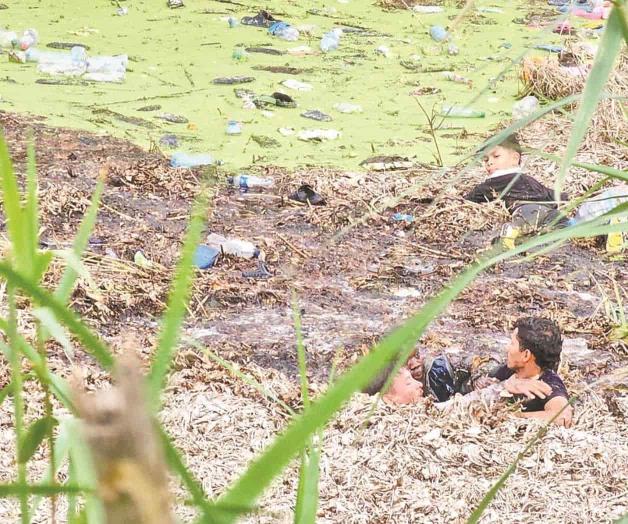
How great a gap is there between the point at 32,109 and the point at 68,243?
5.73ft

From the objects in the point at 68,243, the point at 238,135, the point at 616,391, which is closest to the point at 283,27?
the point at 238,135

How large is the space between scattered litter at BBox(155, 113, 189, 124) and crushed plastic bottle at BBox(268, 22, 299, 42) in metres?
1.71

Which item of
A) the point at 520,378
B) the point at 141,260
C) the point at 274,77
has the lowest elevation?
the point at 274,77

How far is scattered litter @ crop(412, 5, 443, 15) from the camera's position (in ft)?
24.8

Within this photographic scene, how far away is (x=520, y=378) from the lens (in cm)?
279

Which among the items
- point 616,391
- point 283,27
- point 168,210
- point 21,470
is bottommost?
point 283,27

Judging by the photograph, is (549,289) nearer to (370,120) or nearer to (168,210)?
(168,210)

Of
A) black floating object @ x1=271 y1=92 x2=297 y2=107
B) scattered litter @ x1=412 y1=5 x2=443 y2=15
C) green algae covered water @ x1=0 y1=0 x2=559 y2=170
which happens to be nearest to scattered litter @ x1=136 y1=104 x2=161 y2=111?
green algae covered water @ x1=0 y1=0 x2=559 y2=170

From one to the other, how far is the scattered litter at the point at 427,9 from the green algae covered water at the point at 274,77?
6 centimetres

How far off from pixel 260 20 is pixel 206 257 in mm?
3798

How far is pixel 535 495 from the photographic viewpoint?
2.31 m

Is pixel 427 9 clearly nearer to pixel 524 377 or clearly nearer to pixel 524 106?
pixel 524 106

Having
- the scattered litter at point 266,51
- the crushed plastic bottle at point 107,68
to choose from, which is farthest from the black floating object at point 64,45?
the scattered litter at point 266,51

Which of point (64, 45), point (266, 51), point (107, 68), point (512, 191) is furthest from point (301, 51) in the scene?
point (512, 191)
